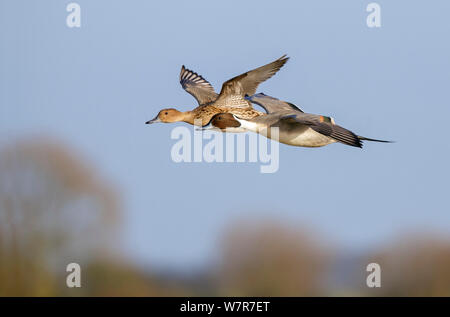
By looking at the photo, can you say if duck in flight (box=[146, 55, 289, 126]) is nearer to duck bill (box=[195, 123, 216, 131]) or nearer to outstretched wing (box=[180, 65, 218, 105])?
outstretched wing (box=[180, 65, 218, 105])

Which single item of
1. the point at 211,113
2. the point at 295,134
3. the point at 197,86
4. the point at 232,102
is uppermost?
the point at 197,86

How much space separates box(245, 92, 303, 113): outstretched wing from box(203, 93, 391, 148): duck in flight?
98 mm

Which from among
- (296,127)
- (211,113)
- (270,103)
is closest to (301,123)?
(296,127)

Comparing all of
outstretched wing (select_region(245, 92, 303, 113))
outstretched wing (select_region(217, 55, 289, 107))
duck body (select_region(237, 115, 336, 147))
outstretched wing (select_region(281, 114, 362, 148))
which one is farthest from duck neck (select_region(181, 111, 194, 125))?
outstretched wing (select_region(281, 114, 362, 148))

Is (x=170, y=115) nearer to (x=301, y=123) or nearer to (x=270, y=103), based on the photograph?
(x=270, y=103)

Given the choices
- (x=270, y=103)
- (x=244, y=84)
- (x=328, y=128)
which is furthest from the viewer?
(x=244, y=84)

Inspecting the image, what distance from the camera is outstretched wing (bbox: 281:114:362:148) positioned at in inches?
241

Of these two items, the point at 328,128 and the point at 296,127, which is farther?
the point at 296,127

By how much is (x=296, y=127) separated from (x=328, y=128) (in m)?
0.41

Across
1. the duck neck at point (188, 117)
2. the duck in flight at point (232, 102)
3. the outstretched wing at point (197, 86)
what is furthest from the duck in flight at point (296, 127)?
the outstretched wing at point (197, 86)

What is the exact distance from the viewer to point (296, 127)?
659cm

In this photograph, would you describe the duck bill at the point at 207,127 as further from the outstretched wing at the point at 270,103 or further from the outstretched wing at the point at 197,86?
the outstretched wing at the point at 197,86

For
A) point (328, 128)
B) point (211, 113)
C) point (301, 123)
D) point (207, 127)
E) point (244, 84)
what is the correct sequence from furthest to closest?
point (211, 113) < point (244, 84) < point (207, 127) < point (301, 123) < point (328, 128)
